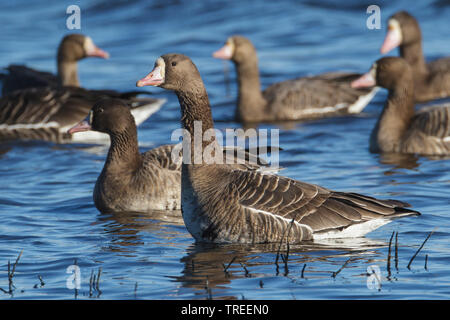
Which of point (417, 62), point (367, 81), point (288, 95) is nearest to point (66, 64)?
point (288, 95)

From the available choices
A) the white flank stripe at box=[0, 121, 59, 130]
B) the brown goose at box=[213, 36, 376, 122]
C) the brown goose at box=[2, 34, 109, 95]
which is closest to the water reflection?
the brown goose at box=[213, 36, 376, 122]

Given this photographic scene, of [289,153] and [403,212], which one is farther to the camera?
[289,153]

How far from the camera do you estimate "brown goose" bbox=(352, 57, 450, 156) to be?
13781mm

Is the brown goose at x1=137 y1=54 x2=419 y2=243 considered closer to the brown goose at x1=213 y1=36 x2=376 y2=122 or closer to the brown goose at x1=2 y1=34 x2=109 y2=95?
the brown goose at x1=213 y1=36 x2=376 y2=122

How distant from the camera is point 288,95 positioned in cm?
1761

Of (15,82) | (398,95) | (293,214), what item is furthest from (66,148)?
(293,214)

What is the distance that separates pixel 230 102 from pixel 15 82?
4.82 m

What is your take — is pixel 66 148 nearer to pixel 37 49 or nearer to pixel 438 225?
pixel 438 225

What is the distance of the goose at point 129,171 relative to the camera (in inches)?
442

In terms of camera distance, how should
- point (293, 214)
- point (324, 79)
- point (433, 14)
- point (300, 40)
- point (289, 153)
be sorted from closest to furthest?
point (293, 214), point (289, 153), point (324, 79), point (300, 40), point (433, 14)

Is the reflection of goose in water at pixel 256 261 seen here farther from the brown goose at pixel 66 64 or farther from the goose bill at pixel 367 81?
the brown goose at pixel 66 64

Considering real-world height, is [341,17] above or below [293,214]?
above

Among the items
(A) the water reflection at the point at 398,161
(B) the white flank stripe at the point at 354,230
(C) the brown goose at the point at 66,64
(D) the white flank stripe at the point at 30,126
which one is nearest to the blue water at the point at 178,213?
(A) the water reflection at the point at 398,161

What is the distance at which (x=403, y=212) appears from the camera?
9.04 m
